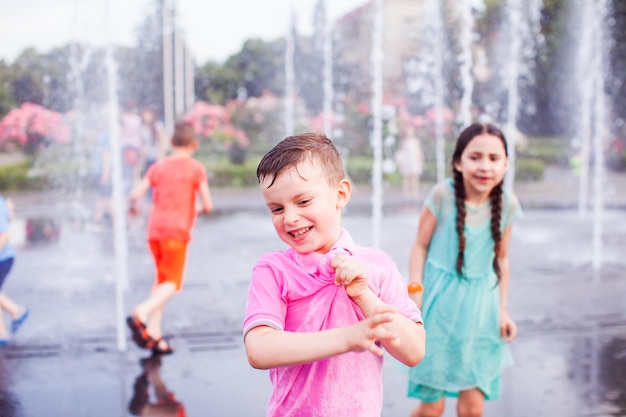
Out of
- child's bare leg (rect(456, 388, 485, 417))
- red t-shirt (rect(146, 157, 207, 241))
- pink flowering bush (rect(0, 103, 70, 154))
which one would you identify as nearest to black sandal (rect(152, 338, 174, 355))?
red t-shirt (rect(146, 157, 207, 241))

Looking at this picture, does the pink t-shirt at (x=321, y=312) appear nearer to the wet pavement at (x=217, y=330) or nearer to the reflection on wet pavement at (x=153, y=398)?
the wet pavement at (x=217, y=330)

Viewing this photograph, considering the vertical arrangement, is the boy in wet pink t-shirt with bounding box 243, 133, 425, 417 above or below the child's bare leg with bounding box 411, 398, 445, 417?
above

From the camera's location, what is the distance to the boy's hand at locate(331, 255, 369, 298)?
5.25ft

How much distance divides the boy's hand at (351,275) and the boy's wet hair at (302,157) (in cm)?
23

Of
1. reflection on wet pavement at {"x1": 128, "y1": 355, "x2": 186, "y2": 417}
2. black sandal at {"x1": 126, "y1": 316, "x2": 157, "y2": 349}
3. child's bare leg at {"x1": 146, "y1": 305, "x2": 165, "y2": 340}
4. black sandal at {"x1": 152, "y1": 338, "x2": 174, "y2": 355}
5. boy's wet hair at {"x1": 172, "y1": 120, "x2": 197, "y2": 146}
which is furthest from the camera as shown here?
boy's wet hair at {"x1": 172, "y1": 120, "x2": 197, "y2": 146}

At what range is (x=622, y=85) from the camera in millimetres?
25484

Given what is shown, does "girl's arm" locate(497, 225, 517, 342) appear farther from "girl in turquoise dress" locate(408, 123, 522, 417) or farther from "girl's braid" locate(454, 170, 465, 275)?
"girl's braid" locate(454, 170, 465, 275)

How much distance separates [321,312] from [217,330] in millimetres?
3534

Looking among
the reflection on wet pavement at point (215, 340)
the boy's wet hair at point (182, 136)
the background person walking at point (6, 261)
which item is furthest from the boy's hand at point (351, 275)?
the background person walking at point (6, 261)

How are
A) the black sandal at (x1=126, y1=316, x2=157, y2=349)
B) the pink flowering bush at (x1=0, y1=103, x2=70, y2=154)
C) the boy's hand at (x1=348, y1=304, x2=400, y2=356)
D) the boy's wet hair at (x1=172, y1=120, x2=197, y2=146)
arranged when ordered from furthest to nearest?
the pink flowering bush at (x1=0, y1=103, x2=70, y2=154), the boy's wet hair at (x1=172, y1=120, x2=197, y2=146), the black sandal at (x1=126, y1=316, x2=157, y2=349), the boy's hand at (x1=348, y1=304, x2=400, y2=356)

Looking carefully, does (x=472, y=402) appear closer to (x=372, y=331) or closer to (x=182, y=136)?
(x=372, y=331)

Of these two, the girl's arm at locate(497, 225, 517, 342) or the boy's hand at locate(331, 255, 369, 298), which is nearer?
the boy's hand at locate(331, 255, 369, 298)

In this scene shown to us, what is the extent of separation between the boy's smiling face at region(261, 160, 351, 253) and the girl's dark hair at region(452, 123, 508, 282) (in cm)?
151

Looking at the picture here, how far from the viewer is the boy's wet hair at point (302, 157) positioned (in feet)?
5.67
